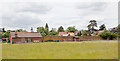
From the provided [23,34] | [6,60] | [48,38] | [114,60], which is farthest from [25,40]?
[114,60]

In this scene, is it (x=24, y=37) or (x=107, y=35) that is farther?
(x=107, y=35)

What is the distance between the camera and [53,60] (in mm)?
6590

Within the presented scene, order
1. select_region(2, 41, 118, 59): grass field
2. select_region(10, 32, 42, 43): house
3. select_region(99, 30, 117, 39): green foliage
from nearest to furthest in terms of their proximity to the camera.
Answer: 1. select_region(2, 41, 118, 59): grass field
2. select_region(10, 32, 42, 43): house
3. select_region(99, 30, 117, 39): green foliage

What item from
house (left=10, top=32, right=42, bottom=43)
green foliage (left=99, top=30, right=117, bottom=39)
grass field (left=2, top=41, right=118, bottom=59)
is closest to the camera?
grass field (left=2, top=41, right=118, bottom=59)

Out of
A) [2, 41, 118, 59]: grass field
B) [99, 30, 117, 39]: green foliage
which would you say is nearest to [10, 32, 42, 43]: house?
[2, 41, 118, 59]: grass field

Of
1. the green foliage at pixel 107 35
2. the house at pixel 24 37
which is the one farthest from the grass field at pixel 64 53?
the green foliage at pixel 107 35

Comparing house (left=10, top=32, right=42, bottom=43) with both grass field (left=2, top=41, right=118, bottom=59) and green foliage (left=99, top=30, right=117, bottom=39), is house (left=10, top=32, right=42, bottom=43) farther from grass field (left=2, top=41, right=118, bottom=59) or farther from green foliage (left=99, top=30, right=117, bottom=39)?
green foliage (left=99, top=30, right=117, bottom=39)

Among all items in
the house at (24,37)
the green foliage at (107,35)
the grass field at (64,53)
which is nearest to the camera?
the grass field at (64,53)

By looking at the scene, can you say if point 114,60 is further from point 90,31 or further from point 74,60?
point 90,31

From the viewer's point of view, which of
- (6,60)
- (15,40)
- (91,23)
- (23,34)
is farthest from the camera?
(91,23)

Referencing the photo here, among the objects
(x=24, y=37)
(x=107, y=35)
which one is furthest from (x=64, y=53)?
(x=107, y=35)

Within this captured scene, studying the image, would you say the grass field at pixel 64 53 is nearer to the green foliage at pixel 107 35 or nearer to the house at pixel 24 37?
the house at pixel 24 37

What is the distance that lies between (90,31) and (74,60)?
58.8 meters

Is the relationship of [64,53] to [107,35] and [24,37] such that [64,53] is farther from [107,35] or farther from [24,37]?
[107,35]
